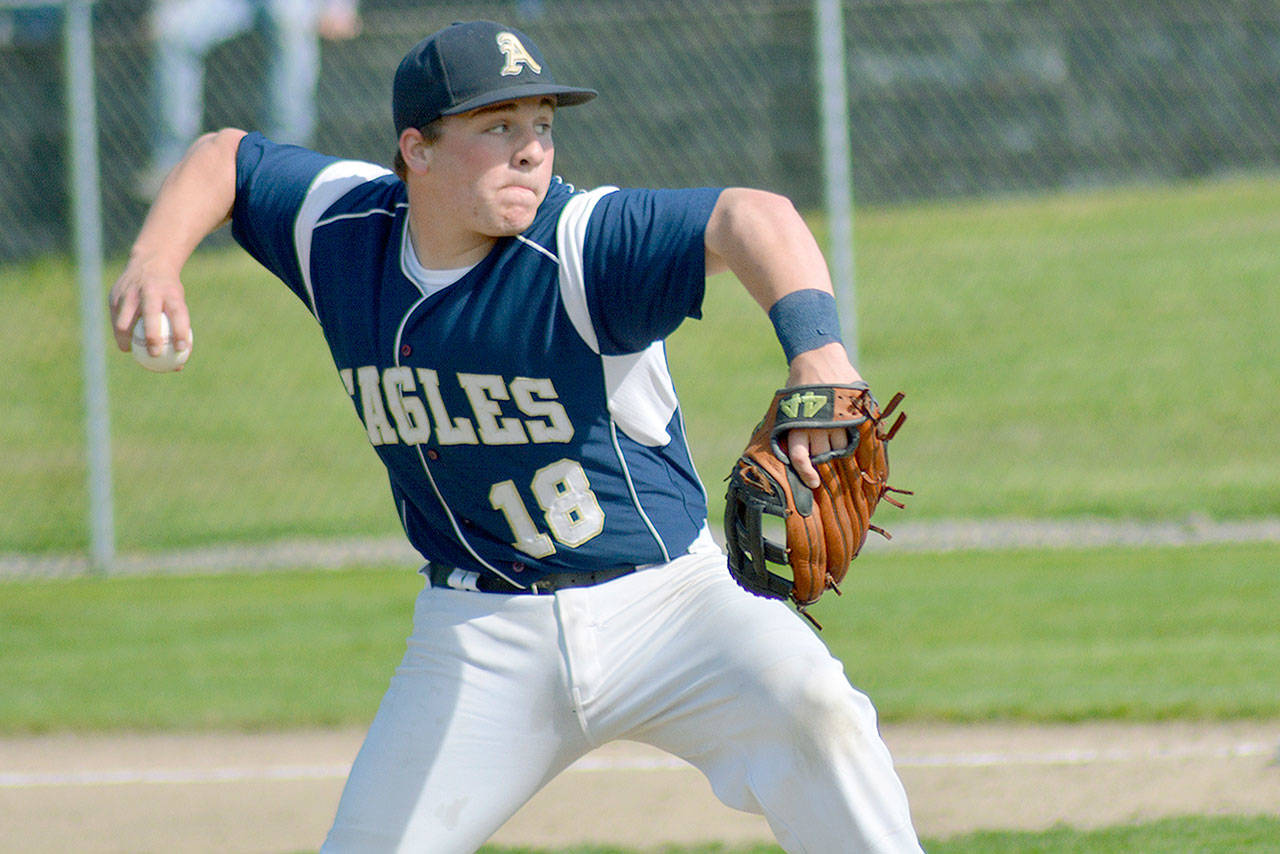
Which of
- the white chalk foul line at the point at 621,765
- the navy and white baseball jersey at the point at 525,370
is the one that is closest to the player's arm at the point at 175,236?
the navy and white baseball jersey at the point at 525,370

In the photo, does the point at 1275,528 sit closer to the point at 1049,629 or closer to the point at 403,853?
the point at 1049,629

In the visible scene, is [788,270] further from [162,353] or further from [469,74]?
[162,353]

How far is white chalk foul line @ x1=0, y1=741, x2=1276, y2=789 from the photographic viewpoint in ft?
16.5

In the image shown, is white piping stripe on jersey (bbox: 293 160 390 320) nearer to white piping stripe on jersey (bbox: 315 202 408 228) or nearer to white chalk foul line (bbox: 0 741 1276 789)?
white piping stripe on jersey (bbox: 315 202 408 228)

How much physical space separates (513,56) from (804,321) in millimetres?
830

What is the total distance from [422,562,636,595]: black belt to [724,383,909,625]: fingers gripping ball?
384mm

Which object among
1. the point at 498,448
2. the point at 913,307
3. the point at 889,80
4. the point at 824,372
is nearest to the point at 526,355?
the point at 498,448

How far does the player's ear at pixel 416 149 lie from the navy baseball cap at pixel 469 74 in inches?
0.8

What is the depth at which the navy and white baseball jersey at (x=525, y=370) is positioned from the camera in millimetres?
2861

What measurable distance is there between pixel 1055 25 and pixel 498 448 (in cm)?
963

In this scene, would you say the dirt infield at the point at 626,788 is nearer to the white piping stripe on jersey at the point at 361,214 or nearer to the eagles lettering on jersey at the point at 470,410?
the eagles lettering on jersey at the point at 470,410

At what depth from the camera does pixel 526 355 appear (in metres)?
2.92

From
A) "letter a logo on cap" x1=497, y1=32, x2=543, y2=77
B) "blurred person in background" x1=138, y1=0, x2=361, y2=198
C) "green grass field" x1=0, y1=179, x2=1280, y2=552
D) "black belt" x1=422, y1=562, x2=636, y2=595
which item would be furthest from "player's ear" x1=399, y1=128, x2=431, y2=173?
"blurred person in background" x1=138, y1=0, x2=361, y2=198

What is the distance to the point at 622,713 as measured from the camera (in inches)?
116
